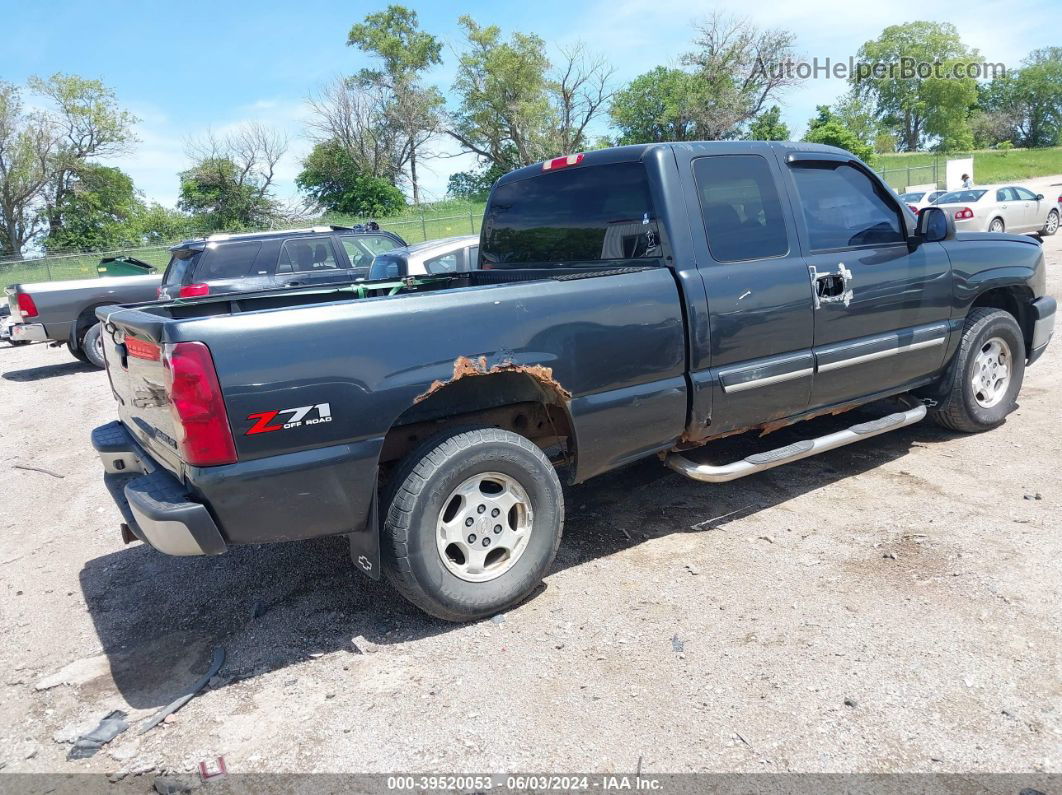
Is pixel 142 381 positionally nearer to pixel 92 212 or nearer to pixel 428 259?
pixel 428 259

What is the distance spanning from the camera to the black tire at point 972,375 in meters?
5.12

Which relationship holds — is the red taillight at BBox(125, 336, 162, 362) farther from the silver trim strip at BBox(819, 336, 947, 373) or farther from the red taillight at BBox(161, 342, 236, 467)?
the silver trim strip at BBox(819, 336, 947, 373)

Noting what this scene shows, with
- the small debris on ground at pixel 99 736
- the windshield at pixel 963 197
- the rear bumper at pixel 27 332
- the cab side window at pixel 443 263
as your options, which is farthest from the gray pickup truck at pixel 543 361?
the windshield at pixel 963 197

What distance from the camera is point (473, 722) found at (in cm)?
274

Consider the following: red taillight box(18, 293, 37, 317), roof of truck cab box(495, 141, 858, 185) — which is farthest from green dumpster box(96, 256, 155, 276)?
roof of truck cab box(495, 141, 858, 185)

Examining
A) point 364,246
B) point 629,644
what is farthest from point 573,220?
point 364,246

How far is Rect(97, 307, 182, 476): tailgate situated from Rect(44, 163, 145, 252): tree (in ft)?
151

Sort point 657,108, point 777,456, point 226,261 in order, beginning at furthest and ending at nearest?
1. point 657,108
2. point 226,261
3. point 777,456

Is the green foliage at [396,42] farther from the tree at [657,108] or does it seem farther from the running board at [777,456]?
the running board at [777,456]

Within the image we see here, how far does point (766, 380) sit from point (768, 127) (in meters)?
50.1

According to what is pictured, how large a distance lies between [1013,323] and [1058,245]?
1499cm

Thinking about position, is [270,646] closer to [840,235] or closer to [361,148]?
[840,235]

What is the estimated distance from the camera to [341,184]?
46.0 m

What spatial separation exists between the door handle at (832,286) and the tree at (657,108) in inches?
1892
